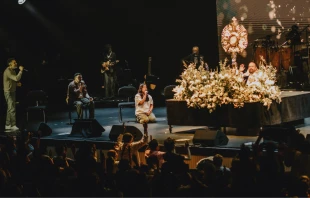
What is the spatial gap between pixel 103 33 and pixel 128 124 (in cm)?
637

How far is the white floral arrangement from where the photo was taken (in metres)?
10.3

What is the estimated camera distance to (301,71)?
15.9 m

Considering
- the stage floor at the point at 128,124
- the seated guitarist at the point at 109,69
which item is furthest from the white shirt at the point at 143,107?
the seated guitarist at the point at 109,69

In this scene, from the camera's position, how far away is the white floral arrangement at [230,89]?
10281 millimetres

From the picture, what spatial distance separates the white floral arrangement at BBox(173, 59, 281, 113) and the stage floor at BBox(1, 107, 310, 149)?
665 millimetres

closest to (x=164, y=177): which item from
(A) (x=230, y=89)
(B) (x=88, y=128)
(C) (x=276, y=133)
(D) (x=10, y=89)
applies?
(C) (x=276, y=133)

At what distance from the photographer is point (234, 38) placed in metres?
17.0

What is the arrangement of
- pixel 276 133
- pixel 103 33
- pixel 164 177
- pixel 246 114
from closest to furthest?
pixel 164 177 < pixel 276 133 < pixel 246 114 < pixel 103 33

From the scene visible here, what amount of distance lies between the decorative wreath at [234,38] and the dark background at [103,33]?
0.68 meters

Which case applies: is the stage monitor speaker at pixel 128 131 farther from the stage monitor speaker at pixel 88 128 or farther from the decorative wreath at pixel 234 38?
the decorative wreath at pixel 234 38

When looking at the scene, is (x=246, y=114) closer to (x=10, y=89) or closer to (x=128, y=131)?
(x=128, y=131)

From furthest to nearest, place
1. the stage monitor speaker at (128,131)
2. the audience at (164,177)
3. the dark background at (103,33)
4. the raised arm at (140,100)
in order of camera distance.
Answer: the dark background at (103,33)
the raised arm at (140,100)
the stage monitor speaker at (128,131)
the audience at (164,177)

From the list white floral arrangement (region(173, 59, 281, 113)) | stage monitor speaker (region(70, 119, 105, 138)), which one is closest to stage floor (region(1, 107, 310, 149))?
stage monitor speaker (region(70, 119, 105, 138))

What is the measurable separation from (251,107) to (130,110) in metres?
5.70
